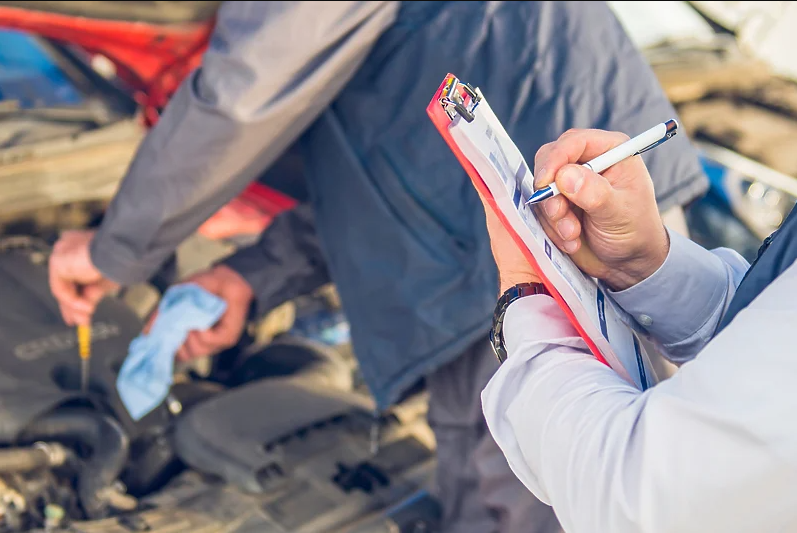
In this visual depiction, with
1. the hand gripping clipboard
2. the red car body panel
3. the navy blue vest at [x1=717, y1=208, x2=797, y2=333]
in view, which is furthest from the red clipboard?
the red car body panel

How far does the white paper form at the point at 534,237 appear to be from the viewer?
0.80 metres

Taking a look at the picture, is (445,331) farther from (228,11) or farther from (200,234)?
(200,234)

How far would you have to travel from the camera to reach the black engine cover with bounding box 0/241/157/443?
5.25 feet

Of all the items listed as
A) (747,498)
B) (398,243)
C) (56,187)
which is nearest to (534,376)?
(747,498)

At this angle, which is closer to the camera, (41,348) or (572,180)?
(572,180)

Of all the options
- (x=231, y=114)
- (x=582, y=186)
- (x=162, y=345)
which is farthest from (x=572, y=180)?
(x=162, y=345)

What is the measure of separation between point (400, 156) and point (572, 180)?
82 cm

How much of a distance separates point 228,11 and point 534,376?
1.03 meters

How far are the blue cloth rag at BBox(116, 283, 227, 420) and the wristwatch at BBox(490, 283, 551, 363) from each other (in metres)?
0.92

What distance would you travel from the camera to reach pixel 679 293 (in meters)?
1.02

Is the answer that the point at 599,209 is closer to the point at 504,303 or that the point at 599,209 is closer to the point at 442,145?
the point at 504,303

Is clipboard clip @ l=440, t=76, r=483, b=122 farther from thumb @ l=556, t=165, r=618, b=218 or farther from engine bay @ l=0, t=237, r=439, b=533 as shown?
engine bay @ l=0, t=237, r=439, b=533


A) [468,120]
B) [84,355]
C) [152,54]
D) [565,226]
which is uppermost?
[468,120]

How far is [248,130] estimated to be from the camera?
1552 millimetres
